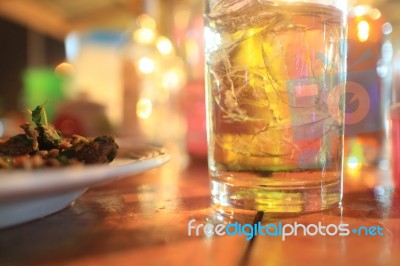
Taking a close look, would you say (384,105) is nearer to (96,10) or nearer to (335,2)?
(335,2)

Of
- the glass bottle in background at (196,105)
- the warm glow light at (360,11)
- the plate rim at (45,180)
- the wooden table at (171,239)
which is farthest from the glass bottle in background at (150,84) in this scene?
the plate rim at (45,180)

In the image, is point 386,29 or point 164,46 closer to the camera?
point 386,29

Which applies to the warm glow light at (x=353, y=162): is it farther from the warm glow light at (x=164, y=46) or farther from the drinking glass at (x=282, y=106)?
the warm glow light at (x=164, y=46)

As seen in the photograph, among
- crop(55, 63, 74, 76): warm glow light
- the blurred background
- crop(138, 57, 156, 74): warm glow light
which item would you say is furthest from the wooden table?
crop(55, 63, 74, 76): warm glow light

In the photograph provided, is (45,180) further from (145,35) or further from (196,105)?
(145,35)

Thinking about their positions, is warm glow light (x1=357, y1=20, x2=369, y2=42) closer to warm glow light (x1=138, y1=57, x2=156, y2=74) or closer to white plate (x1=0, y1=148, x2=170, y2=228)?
white plate (x1=0, y1=148, x2=170, y2=228)

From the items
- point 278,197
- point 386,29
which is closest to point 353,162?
point 386,29

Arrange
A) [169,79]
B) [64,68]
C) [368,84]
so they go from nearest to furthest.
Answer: [368,84] < [169,79] < [64,68]
